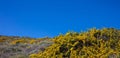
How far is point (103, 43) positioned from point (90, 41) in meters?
0.72

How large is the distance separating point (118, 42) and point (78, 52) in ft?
7.47

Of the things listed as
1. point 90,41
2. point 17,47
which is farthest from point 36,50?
point 90,41

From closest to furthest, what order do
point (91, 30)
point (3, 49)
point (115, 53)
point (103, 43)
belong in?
point (115, 53) < point (103, 43) < point (91, 30) < point (3, 49)

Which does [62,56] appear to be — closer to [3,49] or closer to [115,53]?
[115,53]

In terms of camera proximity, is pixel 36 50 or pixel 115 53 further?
pixel 36 50

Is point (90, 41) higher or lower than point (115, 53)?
higher

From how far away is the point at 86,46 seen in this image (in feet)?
54.0

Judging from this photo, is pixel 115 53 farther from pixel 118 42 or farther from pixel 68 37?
pixel 68 37

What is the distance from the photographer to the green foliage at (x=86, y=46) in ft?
50.8

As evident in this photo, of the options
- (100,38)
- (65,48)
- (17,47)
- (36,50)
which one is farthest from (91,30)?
(17,47)

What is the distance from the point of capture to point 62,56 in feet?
52.5

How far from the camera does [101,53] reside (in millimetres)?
15305

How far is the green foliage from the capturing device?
610 inches

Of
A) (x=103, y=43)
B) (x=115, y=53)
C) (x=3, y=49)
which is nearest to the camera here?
(x=115, y=53)
